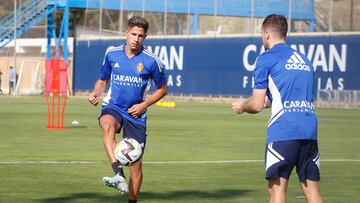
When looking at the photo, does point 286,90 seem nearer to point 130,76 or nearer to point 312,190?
point 312,190

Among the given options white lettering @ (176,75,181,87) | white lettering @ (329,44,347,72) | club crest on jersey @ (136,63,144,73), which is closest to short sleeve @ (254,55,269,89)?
club crest on jersey @ (136,63,144,73)

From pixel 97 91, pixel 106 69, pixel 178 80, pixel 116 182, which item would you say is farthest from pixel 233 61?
pixel 116 182

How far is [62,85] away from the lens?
6128 centimetres

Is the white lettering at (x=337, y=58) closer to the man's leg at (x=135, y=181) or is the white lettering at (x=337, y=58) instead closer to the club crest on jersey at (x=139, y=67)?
the club crest on jersey at (x=139, y=67)

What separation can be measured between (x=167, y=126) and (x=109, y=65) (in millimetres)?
19085

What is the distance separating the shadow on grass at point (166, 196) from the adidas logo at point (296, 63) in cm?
429

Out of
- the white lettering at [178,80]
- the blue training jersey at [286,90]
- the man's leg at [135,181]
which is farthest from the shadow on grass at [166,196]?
the white lettering at [178,80]

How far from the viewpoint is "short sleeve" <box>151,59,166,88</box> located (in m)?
11.9

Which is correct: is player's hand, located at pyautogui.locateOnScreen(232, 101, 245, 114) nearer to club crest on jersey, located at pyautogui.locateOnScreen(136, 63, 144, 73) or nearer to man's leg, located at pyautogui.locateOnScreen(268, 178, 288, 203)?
man's leg, located at pyautogui.locateOnScreen(268, 178, 288, 203)

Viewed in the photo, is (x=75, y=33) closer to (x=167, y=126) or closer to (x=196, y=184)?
(x=167, y=126)

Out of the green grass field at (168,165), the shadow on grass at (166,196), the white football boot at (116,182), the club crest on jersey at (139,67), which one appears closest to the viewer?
the white football boot at (116,182)

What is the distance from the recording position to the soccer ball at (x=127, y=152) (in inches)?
448

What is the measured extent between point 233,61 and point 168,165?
41.2 m

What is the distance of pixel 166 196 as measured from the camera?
1323 centimetres
